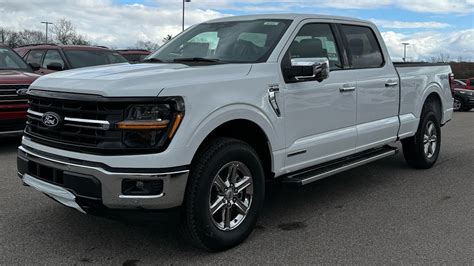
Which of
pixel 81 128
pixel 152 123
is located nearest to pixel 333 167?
pixel 152 123

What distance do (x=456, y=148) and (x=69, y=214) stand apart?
7104 mm

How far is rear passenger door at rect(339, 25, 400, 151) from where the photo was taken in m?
5.37

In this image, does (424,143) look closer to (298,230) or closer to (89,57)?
(298,230)

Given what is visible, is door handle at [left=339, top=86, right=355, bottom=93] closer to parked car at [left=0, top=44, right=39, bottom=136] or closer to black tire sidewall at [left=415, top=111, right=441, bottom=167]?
black tire sidewall at [left=415, top=111, right=441, bottom=167]

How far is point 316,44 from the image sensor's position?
5008mm

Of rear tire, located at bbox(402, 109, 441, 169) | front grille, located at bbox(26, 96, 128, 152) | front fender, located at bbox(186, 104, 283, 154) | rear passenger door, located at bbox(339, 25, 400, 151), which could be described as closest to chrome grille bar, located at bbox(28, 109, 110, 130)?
front grille, located at bbox(26, 96, 128, 152)

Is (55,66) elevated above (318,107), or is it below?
above

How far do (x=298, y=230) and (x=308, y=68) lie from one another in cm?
145

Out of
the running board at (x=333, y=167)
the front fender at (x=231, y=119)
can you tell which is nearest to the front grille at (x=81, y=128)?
the front fender at (x=231, y=119)

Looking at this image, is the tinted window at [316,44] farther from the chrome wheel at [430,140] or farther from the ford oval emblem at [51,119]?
the chrome wheel at [430,140]

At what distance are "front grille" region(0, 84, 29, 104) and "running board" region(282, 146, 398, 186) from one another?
491 centimetres

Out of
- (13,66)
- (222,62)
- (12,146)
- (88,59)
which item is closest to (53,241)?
(222,62)

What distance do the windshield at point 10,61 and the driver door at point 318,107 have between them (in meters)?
5.98

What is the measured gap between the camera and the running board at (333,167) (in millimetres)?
4480
